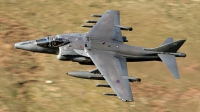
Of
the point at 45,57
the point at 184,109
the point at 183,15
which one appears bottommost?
the point at 184,109

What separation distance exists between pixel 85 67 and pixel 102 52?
4.04 m

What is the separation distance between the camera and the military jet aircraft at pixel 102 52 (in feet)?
83.4

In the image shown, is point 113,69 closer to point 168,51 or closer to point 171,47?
point 168,51

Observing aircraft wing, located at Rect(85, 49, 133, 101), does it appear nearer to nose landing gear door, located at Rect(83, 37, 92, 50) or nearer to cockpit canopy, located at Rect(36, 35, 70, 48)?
nose landing gear door, located at Rect(83, 37, 92, 50)

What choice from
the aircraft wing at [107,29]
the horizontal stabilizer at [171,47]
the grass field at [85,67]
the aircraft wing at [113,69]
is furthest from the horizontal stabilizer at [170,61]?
the aircraft wing at [107,29]

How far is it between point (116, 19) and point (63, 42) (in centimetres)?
660

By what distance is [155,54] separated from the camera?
28094 mm

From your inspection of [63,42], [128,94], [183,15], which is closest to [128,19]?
[183,15]

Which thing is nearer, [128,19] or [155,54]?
[155,54]

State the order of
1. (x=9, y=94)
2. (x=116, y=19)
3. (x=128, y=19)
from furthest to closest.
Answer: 1. (x=128, y=19)
2. (x=116, y=19)
3. (x=9, y=94)

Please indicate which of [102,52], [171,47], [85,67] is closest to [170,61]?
[171,47]

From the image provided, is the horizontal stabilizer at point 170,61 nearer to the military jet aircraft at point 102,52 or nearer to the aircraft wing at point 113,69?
the military jet aircraft at point 102,52

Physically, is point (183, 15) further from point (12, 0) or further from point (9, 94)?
point (9, 94)

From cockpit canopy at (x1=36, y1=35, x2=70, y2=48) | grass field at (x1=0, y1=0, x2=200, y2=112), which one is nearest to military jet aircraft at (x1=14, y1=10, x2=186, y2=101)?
cockpit canopy at (x1=36, y1=35, x2=70, y2=48)
